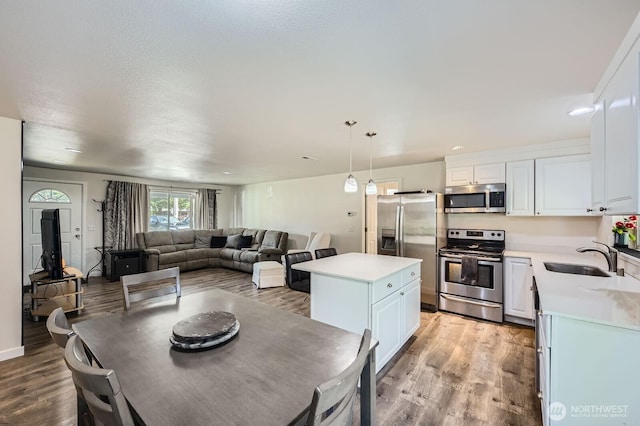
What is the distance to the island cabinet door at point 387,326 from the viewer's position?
2.33m

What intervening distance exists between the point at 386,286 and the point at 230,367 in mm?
1679

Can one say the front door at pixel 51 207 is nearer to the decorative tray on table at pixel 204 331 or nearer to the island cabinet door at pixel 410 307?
the decorative tray on table at pixel 204 331

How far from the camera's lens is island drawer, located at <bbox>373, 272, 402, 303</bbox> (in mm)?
2316

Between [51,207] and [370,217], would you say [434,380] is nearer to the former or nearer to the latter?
[370,217]

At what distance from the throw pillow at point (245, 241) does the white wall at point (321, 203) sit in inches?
29.1

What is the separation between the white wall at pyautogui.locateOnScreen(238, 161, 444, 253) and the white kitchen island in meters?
2.54

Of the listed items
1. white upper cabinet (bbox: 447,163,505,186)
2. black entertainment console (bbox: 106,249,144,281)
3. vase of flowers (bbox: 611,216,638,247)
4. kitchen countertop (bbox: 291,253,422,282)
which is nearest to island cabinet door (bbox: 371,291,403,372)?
kitchen countertop (bbox: 291,253,422,282)

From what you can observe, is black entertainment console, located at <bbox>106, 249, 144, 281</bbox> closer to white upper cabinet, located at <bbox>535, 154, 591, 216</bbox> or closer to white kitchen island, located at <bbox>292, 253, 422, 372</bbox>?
white kitchen island, located at <bbox>292, 253, 422, 372</bbox>

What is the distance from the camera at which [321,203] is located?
6.55m

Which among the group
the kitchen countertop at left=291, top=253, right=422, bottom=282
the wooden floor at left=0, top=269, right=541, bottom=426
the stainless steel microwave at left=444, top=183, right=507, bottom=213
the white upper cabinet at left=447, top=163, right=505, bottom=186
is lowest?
the wooden floor at left=0, top=269, right=541, bottom=426

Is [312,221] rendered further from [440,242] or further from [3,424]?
[3,424]

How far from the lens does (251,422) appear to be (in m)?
0.81

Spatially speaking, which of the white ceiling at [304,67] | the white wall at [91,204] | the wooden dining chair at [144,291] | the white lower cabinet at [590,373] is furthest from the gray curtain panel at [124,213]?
the white lower cabinet at [590,373]

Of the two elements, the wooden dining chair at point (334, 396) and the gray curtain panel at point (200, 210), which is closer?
the wooden dining chair at point (334, 396)
